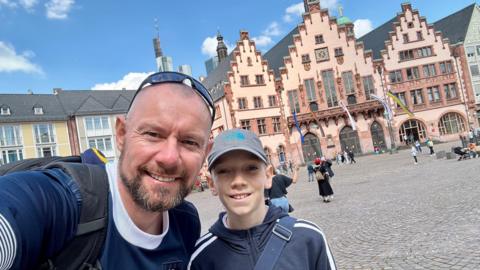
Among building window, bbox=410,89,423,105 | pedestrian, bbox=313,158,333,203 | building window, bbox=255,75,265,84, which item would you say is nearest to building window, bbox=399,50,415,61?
building window, bbox=410,89,423,105

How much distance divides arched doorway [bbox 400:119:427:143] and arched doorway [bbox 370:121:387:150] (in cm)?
227

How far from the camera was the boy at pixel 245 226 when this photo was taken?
7.02ft

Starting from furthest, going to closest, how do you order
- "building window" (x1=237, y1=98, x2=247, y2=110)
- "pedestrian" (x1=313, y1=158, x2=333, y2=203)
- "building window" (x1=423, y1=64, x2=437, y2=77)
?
"building window" (x1=423, y1=64, x2=437, y2=77), "building window" (x1=237, y1=98, x2=247, y2=110), "pedestrian" (x1=313, y1=158, x2=333, y2=203)

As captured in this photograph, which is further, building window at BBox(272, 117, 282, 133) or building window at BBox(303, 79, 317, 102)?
building window at BBox(303, 79, 317, 102)

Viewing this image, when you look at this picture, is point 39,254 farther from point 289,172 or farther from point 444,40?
point 444,40

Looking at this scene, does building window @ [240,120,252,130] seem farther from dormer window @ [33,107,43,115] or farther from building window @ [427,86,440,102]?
dormer window @ [33,107,43,115]

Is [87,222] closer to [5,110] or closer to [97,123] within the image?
[97,123]

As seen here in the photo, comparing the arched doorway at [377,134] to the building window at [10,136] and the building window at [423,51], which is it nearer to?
the building window at [423,51]

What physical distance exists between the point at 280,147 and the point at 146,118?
3746cm

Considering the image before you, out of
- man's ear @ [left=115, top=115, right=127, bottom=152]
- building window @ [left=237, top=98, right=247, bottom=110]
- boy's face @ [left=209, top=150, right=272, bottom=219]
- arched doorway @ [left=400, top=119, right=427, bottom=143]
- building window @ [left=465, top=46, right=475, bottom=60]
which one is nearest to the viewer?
man's ear @ [left=115, top=115, right=127, bottom=152]

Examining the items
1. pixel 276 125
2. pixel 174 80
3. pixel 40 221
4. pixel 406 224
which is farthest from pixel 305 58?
pixel 40 221

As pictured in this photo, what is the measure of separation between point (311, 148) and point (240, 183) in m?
37.7

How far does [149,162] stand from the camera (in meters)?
1.69

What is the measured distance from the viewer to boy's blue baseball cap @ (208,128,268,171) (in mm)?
2271
